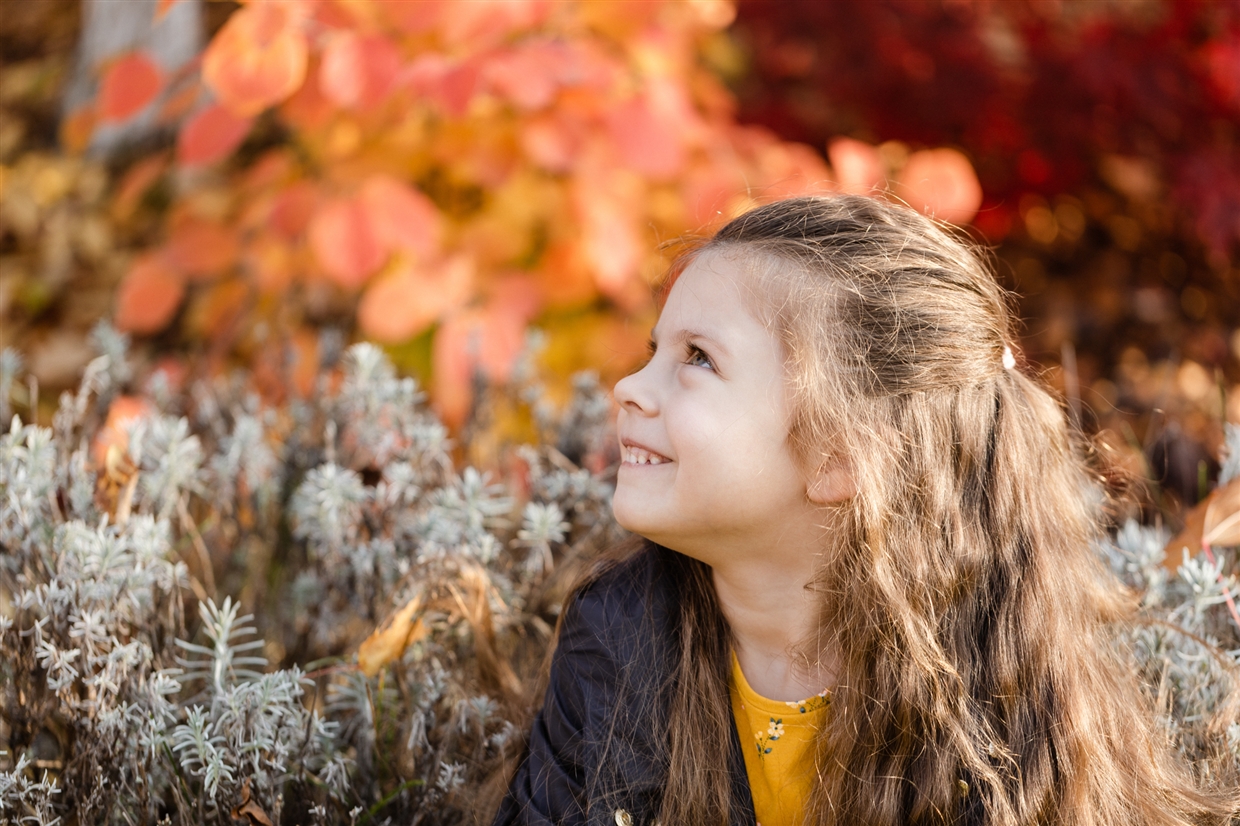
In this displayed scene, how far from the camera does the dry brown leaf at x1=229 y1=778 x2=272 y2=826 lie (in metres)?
1.23

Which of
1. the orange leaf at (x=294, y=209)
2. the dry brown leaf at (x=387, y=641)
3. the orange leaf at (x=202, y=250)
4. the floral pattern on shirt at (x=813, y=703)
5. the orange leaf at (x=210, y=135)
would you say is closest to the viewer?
the floral pattern on shirt at (x=813, y=703)

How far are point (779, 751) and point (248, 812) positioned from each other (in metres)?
0.68

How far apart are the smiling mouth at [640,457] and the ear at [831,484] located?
0.64 ft

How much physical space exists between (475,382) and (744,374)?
37.0 inches

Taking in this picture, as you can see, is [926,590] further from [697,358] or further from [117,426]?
[117,426]

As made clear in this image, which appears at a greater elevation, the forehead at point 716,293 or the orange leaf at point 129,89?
the orange leaf at point 129,89

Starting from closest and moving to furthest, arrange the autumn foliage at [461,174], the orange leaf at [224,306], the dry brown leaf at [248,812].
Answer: the dry brown leaf at [248,812], the autumn foliage at [461,174], the orange leaf at [224,306]

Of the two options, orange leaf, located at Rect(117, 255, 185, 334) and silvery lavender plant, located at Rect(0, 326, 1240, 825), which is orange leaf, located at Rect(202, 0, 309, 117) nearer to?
silvery lavender plant, located at Rect(0, 326, 1240, 825)

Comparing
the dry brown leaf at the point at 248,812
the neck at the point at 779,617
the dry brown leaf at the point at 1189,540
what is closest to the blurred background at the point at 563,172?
the dry brown leaf at the point at 1189,540

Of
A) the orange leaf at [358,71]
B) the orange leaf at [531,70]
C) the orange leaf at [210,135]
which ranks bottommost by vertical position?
the orange leaf at [210,135]

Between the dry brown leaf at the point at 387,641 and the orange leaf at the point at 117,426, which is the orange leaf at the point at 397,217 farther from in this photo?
the dry brown leaf at the point at 387,641

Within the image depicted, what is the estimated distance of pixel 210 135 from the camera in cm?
226

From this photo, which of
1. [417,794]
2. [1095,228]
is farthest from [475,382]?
[1095,228]

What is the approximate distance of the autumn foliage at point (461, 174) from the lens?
6.93 feet
